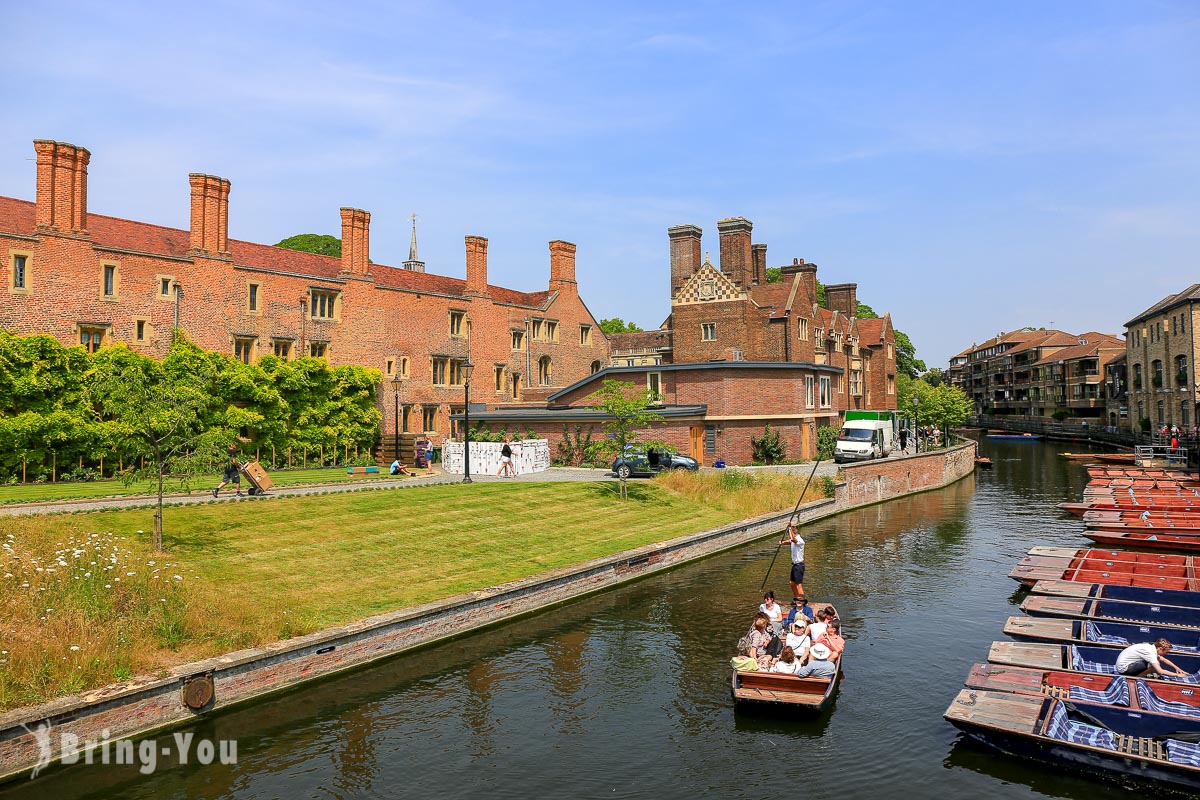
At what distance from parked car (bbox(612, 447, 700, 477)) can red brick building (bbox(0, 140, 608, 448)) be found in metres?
16.9

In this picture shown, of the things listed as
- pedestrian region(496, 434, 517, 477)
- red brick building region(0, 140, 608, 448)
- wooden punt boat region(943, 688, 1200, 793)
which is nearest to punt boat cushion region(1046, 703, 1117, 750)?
wooden punt boat region(943, 688, 1200, 793)

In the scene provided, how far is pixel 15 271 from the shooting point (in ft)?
112

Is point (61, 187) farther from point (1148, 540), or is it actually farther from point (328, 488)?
point (1148, 540)

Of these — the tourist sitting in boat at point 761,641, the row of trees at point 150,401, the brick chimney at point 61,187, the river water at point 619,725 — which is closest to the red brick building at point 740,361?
the row of trees at point 150,401

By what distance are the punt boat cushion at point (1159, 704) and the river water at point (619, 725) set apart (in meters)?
1.88

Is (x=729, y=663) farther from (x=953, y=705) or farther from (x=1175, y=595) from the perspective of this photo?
(x=1175, y=595)

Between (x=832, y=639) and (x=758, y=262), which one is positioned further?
(x=758, y=262)

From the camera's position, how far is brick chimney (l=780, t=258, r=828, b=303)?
59781 millimetres

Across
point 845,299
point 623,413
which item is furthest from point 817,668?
point 845,299

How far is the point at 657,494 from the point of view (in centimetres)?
3375

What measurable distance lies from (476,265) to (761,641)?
144ft

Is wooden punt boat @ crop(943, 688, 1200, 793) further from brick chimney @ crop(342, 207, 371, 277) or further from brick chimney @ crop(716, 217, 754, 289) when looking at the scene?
brick chimney @ crop(716, 217, 754, 289)

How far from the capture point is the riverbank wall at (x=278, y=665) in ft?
38.2

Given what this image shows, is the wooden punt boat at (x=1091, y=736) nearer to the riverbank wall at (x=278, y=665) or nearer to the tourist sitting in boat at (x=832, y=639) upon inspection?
the tourist sitting in boat at (x=832, y=639)
